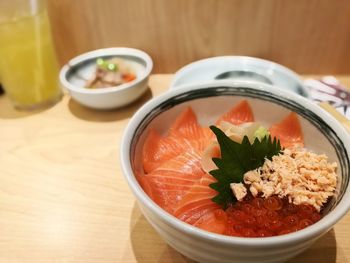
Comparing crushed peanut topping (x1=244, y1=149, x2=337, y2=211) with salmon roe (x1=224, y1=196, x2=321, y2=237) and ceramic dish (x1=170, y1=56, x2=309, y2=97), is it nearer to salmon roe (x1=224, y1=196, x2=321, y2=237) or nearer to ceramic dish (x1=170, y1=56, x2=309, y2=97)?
salmon roe (x1=224, y1=196, x2=321, y2=237)

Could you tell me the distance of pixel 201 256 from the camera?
514mm

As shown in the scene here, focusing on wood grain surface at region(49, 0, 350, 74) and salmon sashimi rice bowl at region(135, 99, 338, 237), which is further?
wood grain surface at region(49, 0, 350, 74)

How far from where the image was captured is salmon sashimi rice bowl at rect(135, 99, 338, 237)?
0.55 metres

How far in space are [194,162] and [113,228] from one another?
0.75 feet

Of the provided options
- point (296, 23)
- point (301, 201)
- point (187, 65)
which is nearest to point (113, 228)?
point (301, 201)

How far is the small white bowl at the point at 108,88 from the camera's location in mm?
A: 1017

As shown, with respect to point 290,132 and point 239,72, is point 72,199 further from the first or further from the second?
point 239,72

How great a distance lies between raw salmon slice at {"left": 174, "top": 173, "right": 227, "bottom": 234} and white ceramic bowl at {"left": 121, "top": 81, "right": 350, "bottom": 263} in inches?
2.2

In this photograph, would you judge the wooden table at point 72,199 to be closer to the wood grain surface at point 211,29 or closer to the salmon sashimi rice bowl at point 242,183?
the salmon sashimi rice bowl at point 242,183

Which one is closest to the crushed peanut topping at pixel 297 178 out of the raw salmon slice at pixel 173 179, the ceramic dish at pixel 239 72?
the raw salmon slice at pixel 173 179

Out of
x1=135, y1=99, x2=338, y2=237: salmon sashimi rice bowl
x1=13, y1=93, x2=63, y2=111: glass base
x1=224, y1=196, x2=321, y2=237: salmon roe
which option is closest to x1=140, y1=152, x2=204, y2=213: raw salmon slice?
x1=135, y1=99, x2=338, y2=237: salmon sashimi rice bowl

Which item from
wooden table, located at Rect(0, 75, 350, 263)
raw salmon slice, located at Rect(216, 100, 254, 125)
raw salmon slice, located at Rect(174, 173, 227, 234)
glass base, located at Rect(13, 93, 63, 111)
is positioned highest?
raw salmon slice, located at Rect(216, 100, 254, 125)

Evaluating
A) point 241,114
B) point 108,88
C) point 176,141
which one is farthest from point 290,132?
point 108,88

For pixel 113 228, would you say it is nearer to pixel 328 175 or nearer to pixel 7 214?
pixel 7 214
